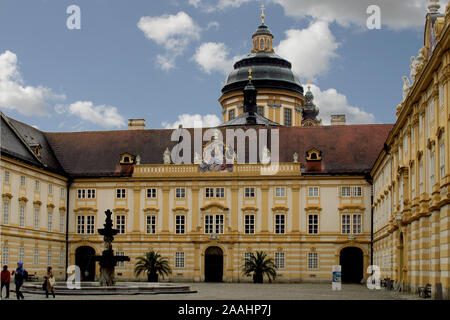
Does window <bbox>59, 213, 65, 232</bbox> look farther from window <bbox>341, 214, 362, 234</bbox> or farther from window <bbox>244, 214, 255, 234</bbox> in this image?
window <bbox>341, 214, 362, 234</bbox>

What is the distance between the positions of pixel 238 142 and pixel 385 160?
1901 centimetres

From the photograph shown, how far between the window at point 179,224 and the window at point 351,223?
1310 centimetres

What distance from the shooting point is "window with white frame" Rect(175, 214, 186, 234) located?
6431cm

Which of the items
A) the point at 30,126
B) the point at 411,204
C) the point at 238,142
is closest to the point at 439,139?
the point at 411,204

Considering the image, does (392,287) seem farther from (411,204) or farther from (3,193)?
(3,193)

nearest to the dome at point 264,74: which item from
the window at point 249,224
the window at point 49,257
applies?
the window at point 249,224

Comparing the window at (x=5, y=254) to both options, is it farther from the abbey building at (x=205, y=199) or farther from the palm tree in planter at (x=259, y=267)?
the palm tree in planter at (x=259, y=267)

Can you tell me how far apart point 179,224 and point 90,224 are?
7571 millimetres

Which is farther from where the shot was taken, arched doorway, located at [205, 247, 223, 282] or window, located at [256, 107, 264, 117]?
window, located at [256, 107, 264, 117]

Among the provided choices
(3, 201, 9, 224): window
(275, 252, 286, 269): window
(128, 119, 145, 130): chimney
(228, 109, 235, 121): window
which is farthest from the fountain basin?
(228, 109, 235, 121): window

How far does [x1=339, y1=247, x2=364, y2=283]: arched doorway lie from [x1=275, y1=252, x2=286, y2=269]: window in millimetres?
4649

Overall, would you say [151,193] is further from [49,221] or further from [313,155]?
[313,155]

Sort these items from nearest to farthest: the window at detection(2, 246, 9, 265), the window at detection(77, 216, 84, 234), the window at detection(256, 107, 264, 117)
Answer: the window at detection(2, 246, 9, 265)
the window at detection(77, 216, 84, 234)
the window at detection(256, 107, 264, 117)

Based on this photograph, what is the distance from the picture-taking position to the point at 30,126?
66438 millimetres
